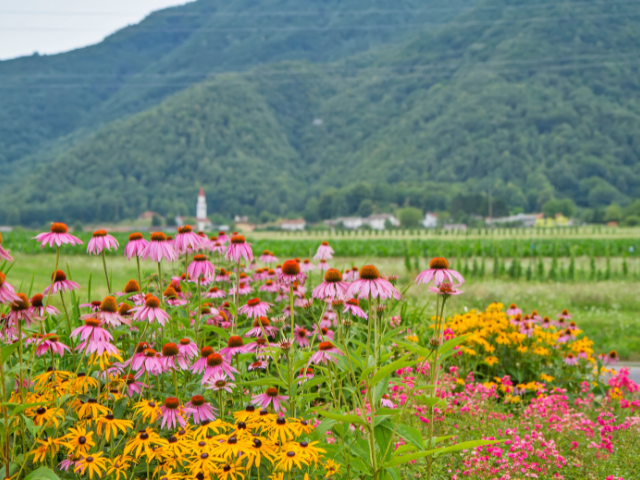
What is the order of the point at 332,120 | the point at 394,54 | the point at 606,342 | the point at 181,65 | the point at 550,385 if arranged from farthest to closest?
the point at 181,65
the point at 394,54
the point at 332,120
the point at 606,342
the point at 550,385

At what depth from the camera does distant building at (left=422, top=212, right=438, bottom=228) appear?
81.3 meters

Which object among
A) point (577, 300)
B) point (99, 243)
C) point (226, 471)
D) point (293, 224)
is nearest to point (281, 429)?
point (226, 471)

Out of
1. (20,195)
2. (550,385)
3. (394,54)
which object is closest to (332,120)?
(394,54)

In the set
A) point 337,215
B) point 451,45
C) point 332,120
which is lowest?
point 337,215

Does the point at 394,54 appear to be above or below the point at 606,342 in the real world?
above

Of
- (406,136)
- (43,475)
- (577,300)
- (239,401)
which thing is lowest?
(577,300)

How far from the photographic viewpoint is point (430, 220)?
8344cm

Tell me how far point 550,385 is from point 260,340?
3.40 m

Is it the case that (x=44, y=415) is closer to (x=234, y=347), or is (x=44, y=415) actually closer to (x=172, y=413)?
(x=172, y=413)

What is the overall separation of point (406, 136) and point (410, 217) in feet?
92.8

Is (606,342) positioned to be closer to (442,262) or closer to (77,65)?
(442,262)

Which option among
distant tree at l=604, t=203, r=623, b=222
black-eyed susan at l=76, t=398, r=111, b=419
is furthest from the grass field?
distant tree at l=604, t=203, r=623, b=222

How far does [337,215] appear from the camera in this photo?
92000mm

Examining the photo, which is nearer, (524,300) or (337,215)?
(524,300)
